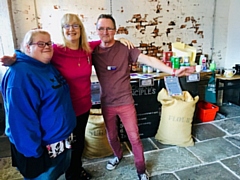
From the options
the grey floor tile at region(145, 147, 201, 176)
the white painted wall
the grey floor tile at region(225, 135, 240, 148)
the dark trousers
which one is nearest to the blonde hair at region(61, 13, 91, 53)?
the dark trousers

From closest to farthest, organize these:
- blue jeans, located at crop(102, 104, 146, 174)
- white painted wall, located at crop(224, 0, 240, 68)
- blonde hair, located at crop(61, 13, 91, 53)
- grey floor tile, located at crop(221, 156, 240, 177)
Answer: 1. blonde hair, located at crop(61, 13, 91, 53)
2. blue jeans, located at crop(102, 104, 146, 174)
3. grey floor tile, located at crop(221, 156, 240, 177)
4. white painted wall, located at crop(224, 0, 240, 68)

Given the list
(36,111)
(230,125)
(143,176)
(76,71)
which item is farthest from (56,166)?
(230,125)

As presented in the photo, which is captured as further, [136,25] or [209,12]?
[209,12]

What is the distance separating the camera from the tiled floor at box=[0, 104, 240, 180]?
93.6 inches

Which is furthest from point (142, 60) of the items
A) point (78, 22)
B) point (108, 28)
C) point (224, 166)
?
point (224, 166)

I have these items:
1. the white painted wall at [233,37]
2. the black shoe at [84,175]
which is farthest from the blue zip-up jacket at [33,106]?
the white painted wall at [233,37]

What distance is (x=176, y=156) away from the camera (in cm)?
270

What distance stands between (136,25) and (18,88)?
2.59 meters

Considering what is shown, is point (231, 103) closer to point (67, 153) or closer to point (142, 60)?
point (142, 60)

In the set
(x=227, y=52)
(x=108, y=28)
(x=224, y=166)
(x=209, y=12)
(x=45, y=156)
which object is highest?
(x=209, y=12)

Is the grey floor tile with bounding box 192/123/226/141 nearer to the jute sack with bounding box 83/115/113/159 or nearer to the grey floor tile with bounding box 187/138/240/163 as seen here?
the grey floor tile with bounding box 187/138/240/163

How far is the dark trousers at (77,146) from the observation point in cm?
205

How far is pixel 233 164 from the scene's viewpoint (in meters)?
2.52

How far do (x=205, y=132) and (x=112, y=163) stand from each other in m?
1.45
